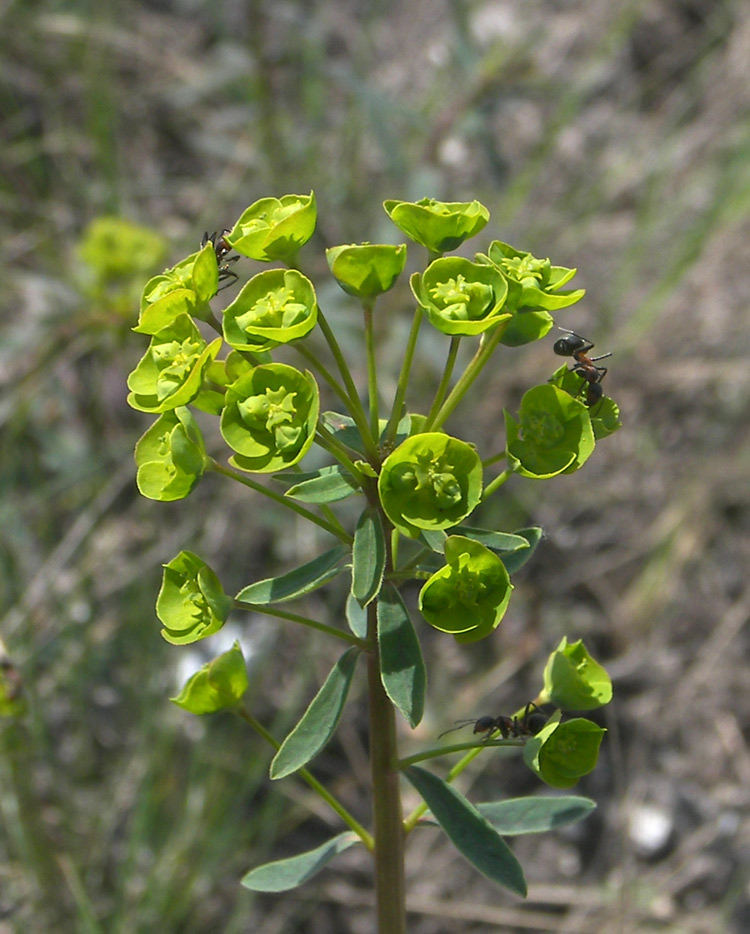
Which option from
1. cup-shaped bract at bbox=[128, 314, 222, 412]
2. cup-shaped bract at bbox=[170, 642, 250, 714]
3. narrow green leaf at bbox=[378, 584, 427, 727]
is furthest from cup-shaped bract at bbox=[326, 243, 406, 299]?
cup-shaped bract at bbox=[170, 642, 250, 714]

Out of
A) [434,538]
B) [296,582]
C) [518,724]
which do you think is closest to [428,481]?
[434,538]

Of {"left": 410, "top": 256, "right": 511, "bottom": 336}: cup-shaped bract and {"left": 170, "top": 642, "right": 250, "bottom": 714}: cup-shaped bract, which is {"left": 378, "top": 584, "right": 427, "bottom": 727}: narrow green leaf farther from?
{"left": 410, "top": 256, "right": 511, "bottom": 336}: cup-shaped bract

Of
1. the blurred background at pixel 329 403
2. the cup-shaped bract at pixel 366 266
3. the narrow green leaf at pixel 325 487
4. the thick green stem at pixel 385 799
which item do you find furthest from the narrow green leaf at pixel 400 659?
the blurred background at pixel 329 403

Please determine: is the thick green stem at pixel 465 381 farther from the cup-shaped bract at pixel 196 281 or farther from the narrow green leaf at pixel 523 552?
the cup-shaped bract at pixel 196 281

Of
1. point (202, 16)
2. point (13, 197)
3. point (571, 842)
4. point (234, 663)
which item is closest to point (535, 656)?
point (571, 842)

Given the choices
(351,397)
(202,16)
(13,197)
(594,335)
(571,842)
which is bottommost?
(571,842)

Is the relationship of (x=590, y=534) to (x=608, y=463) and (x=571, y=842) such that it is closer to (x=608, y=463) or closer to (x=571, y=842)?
(x=608, y=463)

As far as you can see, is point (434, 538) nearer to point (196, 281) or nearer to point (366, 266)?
point (366, 266)
